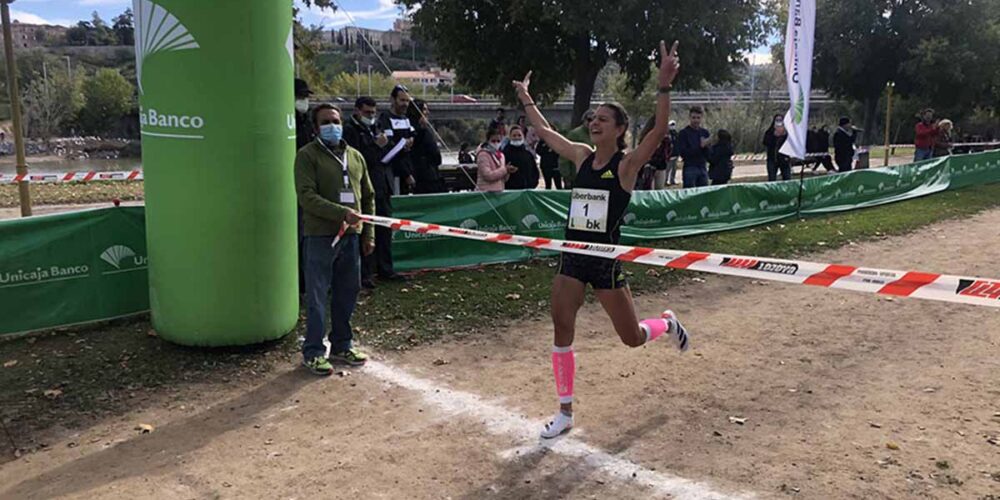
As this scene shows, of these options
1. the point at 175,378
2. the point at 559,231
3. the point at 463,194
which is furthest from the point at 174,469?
the point at 559,231

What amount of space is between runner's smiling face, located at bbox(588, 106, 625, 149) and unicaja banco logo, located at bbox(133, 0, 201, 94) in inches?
117

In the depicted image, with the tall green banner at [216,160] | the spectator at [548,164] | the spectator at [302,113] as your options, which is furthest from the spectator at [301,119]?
the spectator at [548,164]

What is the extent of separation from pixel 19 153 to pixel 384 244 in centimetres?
573

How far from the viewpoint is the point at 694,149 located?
14367mm

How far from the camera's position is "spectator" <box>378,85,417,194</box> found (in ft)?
27.5

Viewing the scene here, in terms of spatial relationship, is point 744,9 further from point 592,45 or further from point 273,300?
point 273,300

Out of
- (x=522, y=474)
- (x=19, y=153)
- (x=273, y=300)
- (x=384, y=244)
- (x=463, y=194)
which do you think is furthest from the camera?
(x=19, y=153)

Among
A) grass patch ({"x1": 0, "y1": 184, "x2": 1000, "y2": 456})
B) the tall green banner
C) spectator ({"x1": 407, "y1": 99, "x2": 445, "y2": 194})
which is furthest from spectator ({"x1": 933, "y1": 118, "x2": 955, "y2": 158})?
the tall green banner

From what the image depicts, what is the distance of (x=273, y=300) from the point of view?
590cm

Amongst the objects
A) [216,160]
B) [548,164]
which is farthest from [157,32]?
[548,164]

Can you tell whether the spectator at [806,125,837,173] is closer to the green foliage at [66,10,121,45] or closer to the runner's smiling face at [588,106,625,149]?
the runner's smiling face at [588,106,625,149]

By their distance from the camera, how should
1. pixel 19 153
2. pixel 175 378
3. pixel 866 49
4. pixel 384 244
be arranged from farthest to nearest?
pixel 866 49, pixel 19 153, pixel 384 244, pixel 175 378

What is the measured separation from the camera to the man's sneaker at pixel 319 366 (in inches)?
221

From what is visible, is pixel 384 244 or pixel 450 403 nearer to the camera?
pixel 450 403
